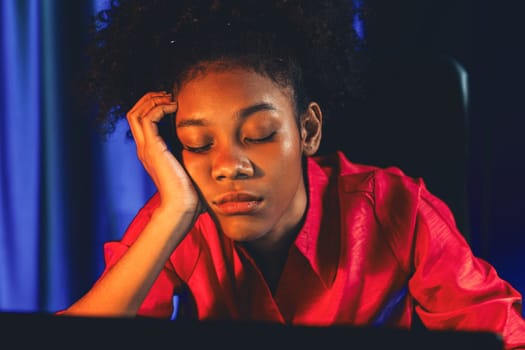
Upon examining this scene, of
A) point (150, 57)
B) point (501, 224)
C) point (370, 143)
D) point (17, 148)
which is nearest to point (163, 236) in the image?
point (150, 57)

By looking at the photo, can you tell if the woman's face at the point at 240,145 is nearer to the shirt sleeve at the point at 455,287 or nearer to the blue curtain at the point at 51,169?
the shirt sleeve at the point at 455,287

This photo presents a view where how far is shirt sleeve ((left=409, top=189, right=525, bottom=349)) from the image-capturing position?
93 cm

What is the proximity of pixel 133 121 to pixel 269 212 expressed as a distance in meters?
0.34

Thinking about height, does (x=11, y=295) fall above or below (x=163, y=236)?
below

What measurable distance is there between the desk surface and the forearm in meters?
0.57

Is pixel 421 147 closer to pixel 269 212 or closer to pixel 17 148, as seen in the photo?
pixel 269 212

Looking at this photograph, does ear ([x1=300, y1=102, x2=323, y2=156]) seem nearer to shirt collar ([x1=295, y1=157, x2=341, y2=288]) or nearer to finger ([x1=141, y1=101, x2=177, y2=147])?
shirt collar ([x1=295, y1=157, x2=341, y2=288])

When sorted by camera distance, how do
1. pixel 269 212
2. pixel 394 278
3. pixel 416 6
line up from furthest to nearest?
pixel 416 6 → pixel 394 278 → pixel 269 212

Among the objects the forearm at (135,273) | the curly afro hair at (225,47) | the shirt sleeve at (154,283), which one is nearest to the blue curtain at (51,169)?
the curly afro hair at (225,47)

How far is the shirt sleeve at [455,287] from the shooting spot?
93 cm

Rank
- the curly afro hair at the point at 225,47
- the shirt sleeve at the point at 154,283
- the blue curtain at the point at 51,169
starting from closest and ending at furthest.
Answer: the curly afro hair at the point at 225,47, the shirt sleeve at the point at 154,283, the blue curtain at the point at 51,169

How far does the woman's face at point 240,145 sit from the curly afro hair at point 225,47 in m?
0.05

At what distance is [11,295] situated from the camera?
74.9 inches

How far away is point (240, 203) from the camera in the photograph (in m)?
0.92
